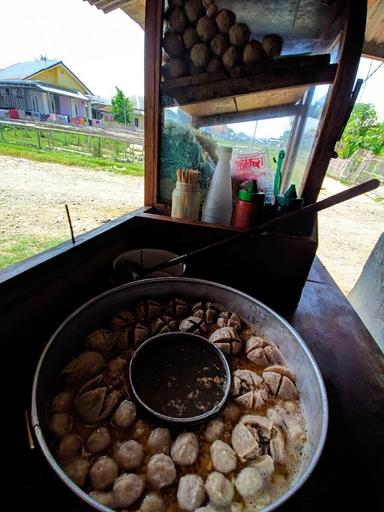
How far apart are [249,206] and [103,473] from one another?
46.6 inches

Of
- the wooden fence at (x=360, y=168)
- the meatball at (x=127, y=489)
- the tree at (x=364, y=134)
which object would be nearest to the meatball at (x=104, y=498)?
the meatball at (x=127, y=489)

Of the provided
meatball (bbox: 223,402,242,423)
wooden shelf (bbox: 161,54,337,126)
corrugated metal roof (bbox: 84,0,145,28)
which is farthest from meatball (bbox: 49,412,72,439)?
corrugated metal roof (bbox: 84,0,145,28)

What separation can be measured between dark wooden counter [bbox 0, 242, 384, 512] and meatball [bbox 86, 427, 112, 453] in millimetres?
91

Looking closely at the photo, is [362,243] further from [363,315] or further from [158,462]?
[158,462]

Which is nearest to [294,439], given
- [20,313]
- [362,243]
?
[20,313]

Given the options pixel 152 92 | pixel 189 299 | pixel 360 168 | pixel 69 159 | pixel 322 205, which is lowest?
Result: pixel 360 168

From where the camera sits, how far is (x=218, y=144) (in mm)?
1585

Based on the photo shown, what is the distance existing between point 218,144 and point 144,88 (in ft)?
1.75

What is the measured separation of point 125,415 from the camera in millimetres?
706

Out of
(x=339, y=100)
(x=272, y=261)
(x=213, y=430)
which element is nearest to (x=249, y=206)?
(x=272, y=261)

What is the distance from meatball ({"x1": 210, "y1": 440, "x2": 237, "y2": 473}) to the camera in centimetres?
63

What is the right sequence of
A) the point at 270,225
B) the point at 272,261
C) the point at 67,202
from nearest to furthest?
the point at 270,225 → the point at 272,261 → the point at 67,202

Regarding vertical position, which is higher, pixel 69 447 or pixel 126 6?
pixel 126 6

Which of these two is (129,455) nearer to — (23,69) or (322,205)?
(322,205)
